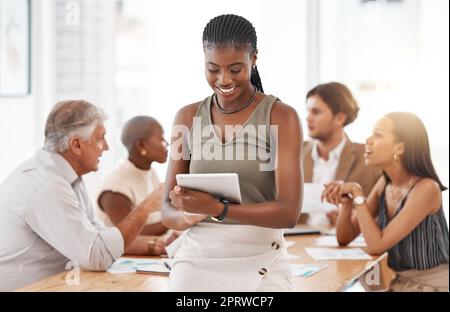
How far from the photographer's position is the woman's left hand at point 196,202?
163 centimetres

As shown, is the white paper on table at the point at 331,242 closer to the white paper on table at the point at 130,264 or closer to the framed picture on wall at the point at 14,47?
the white paper on table at the point at 130,264

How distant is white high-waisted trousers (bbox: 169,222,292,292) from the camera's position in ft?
5.65

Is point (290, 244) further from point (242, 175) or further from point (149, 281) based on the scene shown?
point (242, 175)

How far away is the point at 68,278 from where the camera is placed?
233 centimetres

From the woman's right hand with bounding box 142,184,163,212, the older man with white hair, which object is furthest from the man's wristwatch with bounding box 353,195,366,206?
the older man with white hair

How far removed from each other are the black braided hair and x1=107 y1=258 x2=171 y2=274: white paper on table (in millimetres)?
1045

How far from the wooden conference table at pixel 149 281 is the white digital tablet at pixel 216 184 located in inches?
26.2

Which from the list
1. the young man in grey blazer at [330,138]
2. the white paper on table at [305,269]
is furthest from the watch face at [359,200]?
the young man in grey blazer at [330,138]

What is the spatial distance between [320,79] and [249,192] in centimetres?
456

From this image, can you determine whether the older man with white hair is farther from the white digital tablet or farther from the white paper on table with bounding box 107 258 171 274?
the white digital tablet

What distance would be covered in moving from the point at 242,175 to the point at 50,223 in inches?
37.6

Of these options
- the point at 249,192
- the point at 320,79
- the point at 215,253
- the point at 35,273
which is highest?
the point at 320,79
